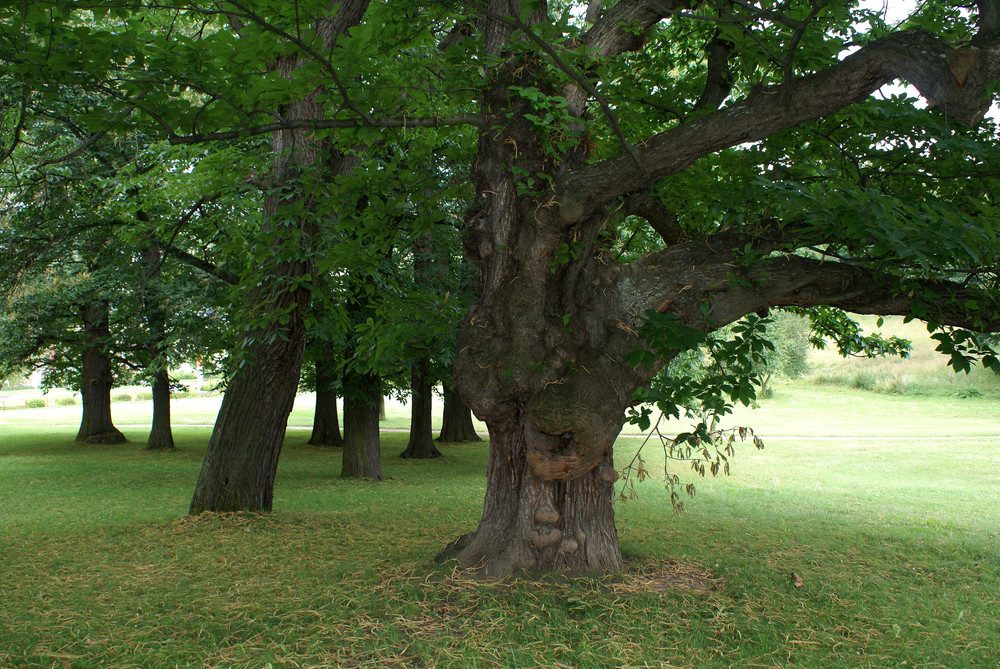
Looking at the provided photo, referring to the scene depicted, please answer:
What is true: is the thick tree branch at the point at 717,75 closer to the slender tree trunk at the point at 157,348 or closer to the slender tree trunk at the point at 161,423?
the slender tree trunk at the point at 157,348

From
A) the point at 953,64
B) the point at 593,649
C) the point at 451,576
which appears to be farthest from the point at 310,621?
the point at 953,64

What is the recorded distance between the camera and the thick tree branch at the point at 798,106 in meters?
3.56

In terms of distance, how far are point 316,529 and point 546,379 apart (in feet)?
11.0

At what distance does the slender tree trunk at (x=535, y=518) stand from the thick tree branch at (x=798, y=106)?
1.69 metres

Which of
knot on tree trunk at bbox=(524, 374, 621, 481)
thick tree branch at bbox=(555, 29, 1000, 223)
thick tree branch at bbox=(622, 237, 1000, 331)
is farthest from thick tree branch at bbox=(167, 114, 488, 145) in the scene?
knot on tree trunk at bbox=(524, 374, 621, 481)

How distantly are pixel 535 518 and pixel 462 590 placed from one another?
73cm

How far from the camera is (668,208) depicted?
6137 mm

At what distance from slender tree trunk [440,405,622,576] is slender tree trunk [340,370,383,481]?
8.23 meters

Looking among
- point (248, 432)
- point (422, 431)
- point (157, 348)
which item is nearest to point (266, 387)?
point (248, 432)

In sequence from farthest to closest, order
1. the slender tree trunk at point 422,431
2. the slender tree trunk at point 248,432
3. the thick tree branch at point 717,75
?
the slender tree trunk at point 422,431 < the slender tree trunk at point 248,432 < the thick tree branch at point 717,75

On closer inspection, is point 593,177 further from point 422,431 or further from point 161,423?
point 161,423

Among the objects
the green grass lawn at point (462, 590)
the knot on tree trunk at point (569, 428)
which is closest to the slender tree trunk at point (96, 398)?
the green grass lawn at point (462, 590)

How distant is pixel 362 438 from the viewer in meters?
13.5

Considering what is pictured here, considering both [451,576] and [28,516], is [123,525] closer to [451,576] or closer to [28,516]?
[28,516]
